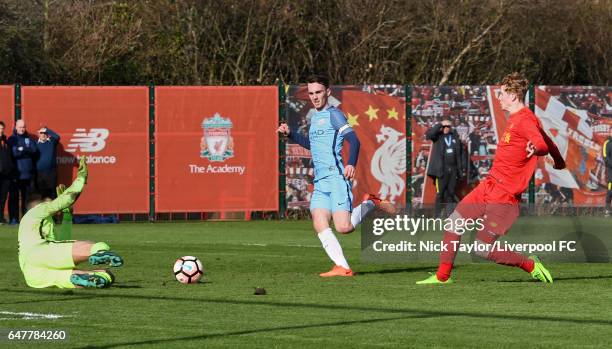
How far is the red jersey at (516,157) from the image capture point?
519 inches

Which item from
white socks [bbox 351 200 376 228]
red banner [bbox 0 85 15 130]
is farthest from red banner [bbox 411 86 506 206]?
white socks [bbox 351 200 376 228]

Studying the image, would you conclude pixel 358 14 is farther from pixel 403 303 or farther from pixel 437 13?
pixel 403 303

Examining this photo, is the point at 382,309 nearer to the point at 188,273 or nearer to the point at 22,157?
the point at 188,273

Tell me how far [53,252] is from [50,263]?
5.5 inches

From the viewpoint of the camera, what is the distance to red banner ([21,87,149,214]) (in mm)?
27219

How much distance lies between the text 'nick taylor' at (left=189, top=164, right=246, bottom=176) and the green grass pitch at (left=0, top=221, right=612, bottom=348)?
10200 mm

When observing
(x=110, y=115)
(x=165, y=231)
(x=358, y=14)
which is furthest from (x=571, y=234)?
(x=358, y=14)

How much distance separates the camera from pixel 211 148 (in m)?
28.1

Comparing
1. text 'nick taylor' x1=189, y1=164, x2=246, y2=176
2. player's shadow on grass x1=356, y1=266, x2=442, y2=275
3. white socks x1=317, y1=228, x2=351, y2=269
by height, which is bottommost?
player's shadow on grass x1=356, y1=266, x2=442, y2=275

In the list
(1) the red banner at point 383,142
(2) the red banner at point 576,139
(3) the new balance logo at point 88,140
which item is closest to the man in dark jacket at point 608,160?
(2) the red banner at point 576,139

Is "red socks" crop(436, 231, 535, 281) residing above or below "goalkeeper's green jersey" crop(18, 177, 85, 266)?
below

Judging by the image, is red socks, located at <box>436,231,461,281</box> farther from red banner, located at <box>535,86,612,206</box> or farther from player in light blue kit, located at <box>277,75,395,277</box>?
red banner, located at <box>535,86,612,206</box>

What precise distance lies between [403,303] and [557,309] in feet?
4.46

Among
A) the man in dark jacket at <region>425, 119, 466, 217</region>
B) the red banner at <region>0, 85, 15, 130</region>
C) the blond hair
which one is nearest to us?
the blond hair
